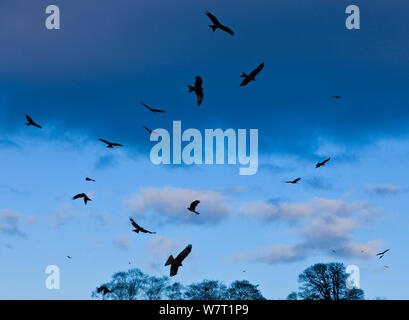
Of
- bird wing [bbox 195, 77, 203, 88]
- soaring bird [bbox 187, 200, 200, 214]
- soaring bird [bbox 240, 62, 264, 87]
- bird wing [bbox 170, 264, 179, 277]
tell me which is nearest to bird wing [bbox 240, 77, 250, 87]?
soaring bird [bbox 240, 62, 264, 87]

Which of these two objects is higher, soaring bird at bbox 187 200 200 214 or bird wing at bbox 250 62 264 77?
bird wing at bbox 250 62 264 77

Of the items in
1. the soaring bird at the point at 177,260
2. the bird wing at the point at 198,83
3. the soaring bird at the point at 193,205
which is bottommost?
the soaring bird at the point at 177,260

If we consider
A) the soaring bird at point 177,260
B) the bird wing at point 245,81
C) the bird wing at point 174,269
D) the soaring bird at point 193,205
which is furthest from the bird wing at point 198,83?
the bird wing at point 174,269

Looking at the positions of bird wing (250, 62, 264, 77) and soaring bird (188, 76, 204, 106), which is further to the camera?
bird wing (250, 62, 264, 77)

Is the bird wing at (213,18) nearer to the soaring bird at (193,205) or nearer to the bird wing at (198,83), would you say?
the bird wing at (198,83)

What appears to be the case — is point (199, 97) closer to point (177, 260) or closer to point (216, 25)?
point (216, 25)

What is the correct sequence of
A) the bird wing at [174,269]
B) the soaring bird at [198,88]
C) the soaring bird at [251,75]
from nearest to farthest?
the bird wing at [174,269], the soaring bird at [198,88], the soaring bird at [251,75]

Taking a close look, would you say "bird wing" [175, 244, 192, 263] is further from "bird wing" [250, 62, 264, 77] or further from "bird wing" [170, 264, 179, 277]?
"bird wing" [250, 62, 264, 77]

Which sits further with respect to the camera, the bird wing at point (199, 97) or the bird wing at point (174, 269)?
the bird wing at point (199, 97)

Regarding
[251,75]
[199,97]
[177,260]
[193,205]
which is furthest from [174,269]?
[251,75]
